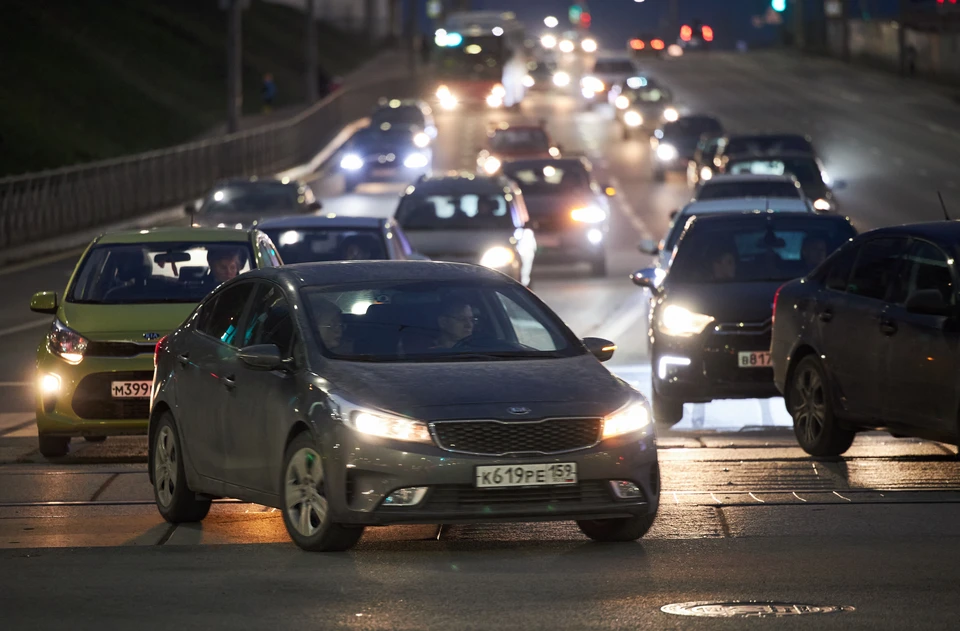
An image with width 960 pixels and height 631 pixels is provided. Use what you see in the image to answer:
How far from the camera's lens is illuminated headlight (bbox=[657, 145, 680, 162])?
50.2 metres

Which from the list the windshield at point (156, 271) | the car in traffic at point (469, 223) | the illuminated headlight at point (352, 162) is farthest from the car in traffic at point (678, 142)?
the windshield at point (156, 271)

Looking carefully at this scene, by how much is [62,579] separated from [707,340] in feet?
24.5

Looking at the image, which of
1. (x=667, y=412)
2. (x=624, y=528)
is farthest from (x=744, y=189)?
(x=624, y=528)

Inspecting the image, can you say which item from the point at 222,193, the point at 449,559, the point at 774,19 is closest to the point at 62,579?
the point at 449,559

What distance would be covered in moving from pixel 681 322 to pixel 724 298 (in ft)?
1.22

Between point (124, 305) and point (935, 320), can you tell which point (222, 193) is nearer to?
point (124, 305)

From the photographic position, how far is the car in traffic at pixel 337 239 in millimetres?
18469

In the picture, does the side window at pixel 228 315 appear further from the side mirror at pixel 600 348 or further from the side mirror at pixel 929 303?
the side mirror at pixel 929 303

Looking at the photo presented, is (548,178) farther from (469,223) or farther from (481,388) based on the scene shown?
(481,388)

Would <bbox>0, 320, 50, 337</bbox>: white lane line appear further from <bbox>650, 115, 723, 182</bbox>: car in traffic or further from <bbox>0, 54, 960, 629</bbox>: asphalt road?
<bbox>650, 115, 723, 182</bbox>: car in traffic

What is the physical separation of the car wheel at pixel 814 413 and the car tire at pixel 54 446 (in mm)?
4870

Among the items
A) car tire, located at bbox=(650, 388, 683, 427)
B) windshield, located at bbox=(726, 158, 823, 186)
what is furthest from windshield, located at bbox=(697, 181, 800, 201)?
car tire, located at bbox=(650, 388, 683, 427)

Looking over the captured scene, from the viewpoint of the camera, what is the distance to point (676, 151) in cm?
5053

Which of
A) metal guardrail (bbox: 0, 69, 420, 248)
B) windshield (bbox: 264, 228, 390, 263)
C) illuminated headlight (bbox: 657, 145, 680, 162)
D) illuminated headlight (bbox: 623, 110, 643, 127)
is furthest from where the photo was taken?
illuminated headlight (bbox: 623, 110, 643, 127)
